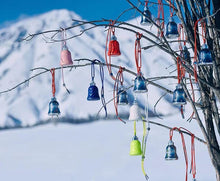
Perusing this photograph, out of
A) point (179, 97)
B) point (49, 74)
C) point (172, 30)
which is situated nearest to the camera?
point (179, 97)

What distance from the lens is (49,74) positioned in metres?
23.3

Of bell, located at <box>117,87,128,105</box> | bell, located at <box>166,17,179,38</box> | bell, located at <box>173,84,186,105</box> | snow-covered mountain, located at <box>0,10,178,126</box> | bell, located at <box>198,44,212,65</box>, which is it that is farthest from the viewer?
snow-covered mountain, located at <box>0,10,178,126</box>

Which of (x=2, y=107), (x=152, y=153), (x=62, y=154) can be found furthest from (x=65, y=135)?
(x=2, y=107)

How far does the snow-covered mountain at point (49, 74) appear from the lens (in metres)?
17.7

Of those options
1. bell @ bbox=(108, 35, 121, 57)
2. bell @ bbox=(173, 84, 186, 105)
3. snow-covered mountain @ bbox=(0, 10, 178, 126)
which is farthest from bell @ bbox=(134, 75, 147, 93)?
snow-covered mountain @ bbox=(0, 10, 178, 126)

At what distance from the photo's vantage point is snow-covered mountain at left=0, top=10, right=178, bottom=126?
17.7 meters

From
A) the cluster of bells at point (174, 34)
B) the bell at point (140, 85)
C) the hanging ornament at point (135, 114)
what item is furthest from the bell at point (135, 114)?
the cluster of bells at point (174, 34)

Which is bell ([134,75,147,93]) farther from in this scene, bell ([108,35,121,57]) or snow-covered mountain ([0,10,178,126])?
snow-covered mountain ([0,10,178,126])

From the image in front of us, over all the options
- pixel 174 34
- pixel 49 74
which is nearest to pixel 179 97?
pixel 174 34

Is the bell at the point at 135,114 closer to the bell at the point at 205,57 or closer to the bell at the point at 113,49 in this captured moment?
the bell at the point at 113,49

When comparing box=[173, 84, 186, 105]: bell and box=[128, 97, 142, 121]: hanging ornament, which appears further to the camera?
box=[128, 97, 142, 121]: hanging ornament

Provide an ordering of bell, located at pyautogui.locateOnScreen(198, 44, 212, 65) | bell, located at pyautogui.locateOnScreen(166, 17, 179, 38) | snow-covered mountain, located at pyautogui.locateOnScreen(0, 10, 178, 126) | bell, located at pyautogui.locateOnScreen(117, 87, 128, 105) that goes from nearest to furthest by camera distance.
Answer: bell, located at pyautogui.locateOnScreen(198, 44, 212, 65) < bell, located at pyautogui.locateOnScreen(166, 17, 179, 38) < bell, located at pyautogui.locateOnScreen(117, 87, 128, 105) < snow-covered mountain, located at pyautogui.locateOnScreen(0, 10, 178, 126)

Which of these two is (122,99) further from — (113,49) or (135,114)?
(113,49)

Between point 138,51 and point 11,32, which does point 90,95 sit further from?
point 11,32
